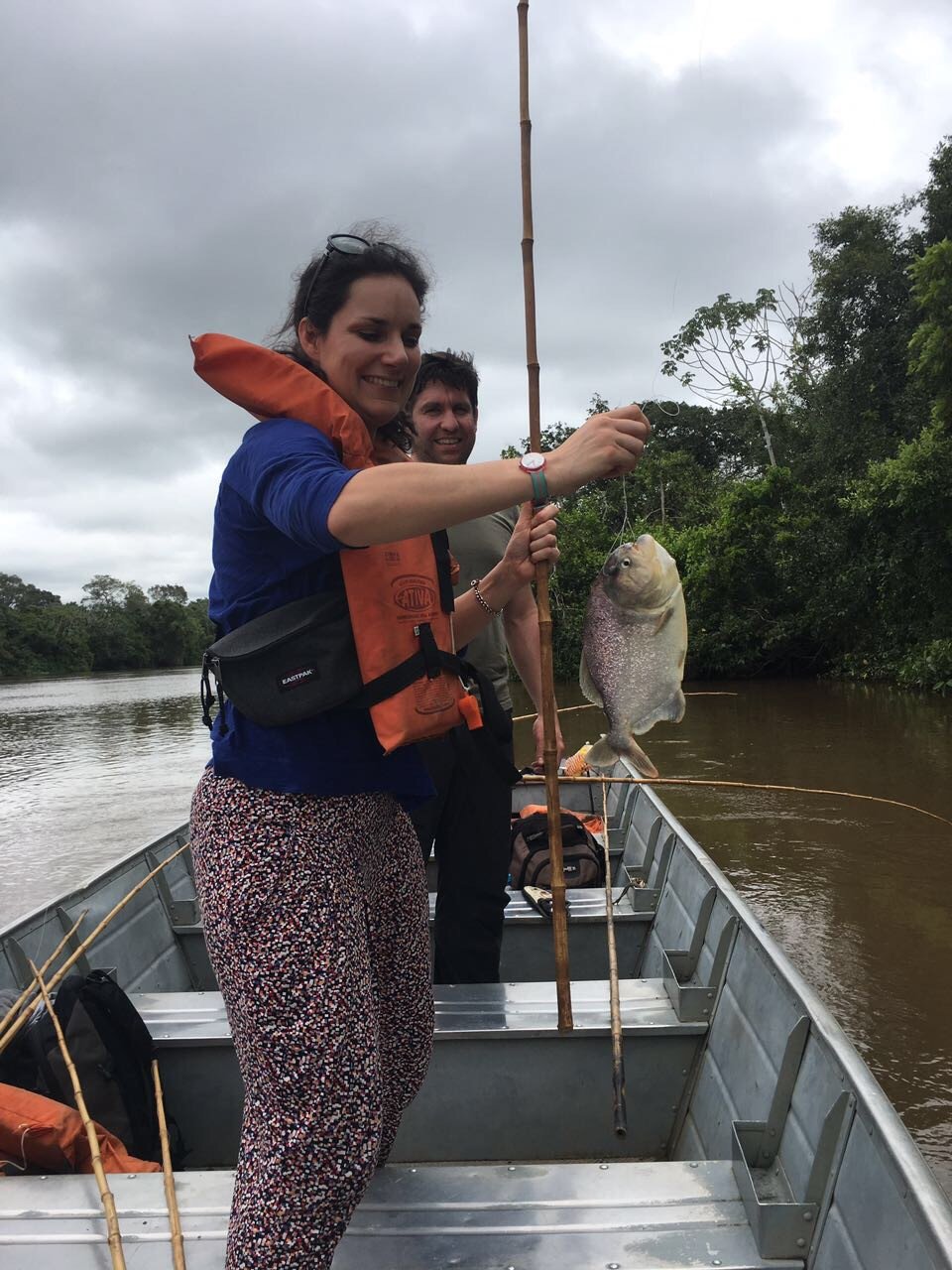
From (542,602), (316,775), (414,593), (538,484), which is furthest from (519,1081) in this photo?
(538,484)

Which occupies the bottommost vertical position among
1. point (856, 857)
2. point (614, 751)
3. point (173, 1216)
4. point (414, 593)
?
point (856, 857)

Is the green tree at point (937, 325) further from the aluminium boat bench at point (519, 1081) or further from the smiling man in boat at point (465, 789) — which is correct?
the aluminium boat bench at point (519, 1081)

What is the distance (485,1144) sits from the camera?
9.01 ft

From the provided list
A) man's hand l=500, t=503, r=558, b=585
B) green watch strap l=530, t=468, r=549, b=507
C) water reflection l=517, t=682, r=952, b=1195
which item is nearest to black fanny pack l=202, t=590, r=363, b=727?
green watch strap l=530, t=468, r=549, b=507

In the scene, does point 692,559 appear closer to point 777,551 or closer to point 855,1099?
point 777,551

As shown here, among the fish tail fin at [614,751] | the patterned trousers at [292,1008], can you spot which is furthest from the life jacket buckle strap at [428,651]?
the fish tail fin at [614,751]

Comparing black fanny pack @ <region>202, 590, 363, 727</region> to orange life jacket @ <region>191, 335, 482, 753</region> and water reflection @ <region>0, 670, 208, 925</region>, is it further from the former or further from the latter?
water reflection @ <region>0, 670, 208, 925</region>

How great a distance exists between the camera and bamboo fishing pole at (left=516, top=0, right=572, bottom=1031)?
8.09 feet

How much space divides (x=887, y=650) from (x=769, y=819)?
39.8 ft

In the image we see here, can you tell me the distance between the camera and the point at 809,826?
8555mm

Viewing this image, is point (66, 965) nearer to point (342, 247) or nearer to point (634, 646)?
point (634, 646)

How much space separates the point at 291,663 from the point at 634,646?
1.14m

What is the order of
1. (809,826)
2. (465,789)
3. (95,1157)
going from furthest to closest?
1. (809,826)
2. (465,789)
3. (95,1157)

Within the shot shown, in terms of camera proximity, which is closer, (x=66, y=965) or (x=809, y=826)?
(x=66, y=965)
